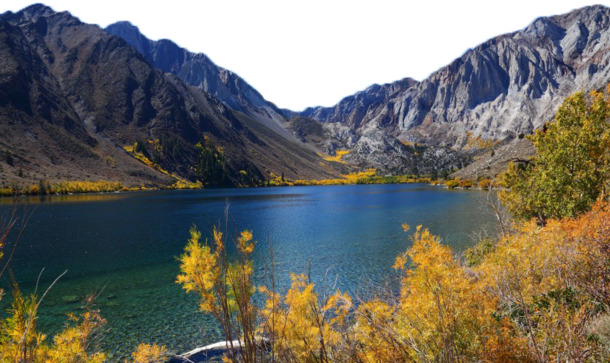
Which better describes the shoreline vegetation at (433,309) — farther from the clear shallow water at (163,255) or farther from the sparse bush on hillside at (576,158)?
the clear shallow water at (163,255)

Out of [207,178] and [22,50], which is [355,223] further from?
[22,50]

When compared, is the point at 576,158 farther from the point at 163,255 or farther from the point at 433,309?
the point at 163,255

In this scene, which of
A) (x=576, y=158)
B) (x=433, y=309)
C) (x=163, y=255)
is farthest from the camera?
(x=163, y=255)

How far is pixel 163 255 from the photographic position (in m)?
37.7

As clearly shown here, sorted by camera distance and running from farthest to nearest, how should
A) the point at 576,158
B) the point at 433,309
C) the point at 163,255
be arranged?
the point at 163,255 < the point at 576,158 < the point at 433,309

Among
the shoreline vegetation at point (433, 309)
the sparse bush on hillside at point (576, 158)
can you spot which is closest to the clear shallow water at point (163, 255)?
the shoreline vegetation at point (433, 309)

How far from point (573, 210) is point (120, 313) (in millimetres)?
30843

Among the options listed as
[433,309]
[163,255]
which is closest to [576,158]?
[433,309]

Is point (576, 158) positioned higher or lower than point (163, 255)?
higher

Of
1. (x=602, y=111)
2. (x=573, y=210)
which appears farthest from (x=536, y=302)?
(x=602, y=111)

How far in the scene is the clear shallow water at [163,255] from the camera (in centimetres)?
2067

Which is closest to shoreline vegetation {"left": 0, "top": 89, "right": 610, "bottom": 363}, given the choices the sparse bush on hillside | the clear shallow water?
the sparse bush on hillside

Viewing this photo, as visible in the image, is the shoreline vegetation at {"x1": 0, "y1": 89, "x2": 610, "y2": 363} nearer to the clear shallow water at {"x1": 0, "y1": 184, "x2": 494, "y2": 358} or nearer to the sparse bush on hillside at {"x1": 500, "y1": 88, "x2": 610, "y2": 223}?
the sparse bush on hillside at {"x1": 500, "y1": 88, "x2": 610, "y2": 223}

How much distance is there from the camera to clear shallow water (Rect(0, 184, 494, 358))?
20.7 meters
